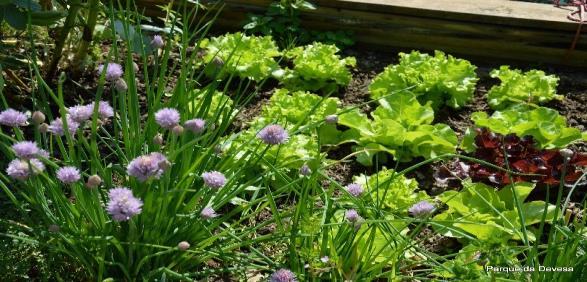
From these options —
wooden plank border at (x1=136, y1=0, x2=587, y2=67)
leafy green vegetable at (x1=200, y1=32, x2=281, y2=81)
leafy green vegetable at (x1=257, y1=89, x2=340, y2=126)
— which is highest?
wooden plank border at (x1=136, y1=0, x2=587, y2=67)

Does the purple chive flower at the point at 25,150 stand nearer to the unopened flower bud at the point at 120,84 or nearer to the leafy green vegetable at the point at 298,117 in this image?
the unopened flower bud at the point at 120,84

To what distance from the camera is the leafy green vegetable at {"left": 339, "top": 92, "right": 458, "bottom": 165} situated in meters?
2.69

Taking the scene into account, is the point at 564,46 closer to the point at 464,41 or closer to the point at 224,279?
the point at 464,41

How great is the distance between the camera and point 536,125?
2730 mm

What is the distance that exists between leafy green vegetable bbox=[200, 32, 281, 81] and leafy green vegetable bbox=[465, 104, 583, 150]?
3.18 ft

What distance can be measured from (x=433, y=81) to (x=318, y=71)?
1.63 feet

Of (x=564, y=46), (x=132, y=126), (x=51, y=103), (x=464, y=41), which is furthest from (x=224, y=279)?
(x=564, y=46)

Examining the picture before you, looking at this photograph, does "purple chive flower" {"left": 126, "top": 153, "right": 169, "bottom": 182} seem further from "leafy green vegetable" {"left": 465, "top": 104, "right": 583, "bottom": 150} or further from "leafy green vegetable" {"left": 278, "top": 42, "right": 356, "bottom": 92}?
"leafy green vegetable" {"left": 278, "top": 42, "right": 356, "bottom": 92}

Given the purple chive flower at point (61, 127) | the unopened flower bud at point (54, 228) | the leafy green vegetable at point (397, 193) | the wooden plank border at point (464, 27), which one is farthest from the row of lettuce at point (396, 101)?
the unopened flower bud at point (54, 228)

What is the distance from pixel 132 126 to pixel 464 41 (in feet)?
6.96

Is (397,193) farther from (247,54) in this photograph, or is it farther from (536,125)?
(247,54)

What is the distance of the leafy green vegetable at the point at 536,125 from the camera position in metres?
2.71

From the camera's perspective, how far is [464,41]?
3.60 meters

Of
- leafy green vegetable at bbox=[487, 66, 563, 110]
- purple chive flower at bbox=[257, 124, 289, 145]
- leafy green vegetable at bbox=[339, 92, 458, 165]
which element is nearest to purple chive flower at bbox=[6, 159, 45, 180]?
purple chive flower at bbox=[257, 124, 289, 145]
